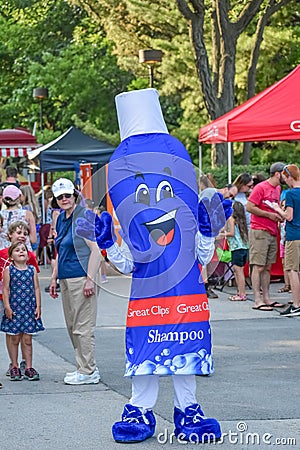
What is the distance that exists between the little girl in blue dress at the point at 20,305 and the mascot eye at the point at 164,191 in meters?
2.79

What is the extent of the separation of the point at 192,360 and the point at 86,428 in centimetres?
109

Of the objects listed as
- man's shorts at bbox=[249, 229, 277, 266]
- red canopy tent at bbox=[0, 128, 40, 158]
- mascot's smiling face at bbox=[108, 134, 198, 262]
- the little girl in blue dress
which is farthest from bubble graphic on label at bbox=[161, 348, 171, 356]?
red canopy tent at bbox=[0, 128, 40, 158]

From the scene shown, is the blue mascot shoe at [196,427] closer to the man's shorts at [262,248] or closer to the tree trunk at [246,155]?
the man's shorts at [262,248]

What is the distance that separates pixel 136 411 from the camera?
6863 mm

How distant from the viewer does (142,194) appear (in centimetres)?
683

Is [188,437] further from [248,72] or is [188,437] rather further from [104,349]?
[248,72]

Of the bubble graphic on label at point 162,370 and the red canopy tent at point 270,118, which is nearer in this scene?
the bubble graphic on label at point 162,370

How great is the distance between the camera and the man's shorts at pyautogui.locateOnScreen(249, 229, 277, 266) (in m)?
13.8

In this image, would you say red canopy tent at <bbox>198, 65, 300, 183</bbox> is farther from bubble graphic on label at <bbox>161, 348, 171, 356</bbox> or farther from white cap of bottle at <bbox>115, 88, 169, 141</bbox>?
bubble graphic on label at <bbox>161, 348, 171, 356</bbox>

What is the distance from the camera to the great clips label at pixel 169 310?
673cm

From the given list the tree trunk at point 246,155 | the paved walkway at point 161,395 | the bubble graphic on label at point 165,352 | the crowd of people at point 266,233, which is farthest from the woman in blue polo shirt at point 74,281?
the tree trunk at point 246,155

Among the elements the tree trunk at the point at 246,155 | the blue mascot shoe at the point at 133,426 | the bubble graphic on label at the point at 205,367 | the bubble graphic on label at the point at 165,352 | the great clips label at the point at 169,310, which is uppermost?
the great clips label at the point at 169,310

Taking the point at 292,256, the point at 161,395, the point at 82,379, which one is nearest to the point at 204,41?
the point at 292,256

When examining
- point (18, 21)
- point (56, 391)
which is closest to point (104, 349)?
point (56, 391)
